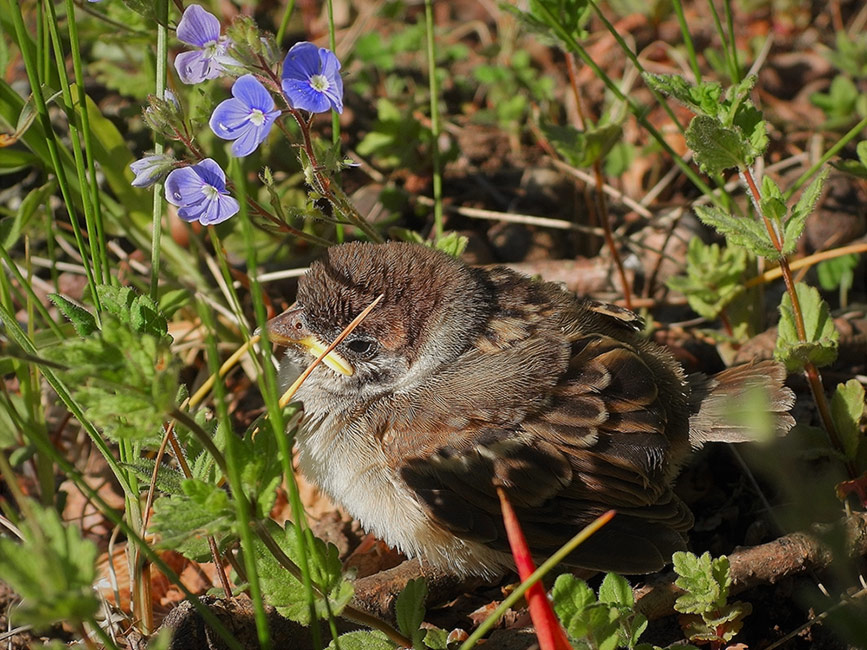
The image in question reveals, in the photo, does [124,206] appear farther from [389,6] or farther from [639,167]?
[639,167]

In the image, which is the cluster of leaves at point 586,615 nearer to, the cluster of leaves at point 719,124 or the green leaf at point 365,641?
the green leaf at point 365,641

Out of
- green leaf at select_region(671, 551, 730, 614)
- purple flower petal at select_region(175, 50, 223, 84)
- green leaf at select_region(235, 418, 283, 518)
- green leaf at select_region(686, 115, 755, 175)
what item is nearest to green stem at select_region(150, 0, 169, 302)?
purple flower petal at select_region(175, 50, 223, 84)

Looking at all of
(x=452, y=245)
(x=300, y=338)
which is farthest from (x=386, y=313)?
(x=452, y=245)

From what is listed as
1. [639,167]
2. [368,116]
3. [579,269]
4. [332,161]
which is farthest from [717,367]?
[368,116]

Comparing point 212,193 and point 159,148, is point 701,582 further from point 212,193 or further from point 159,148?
point 159,148

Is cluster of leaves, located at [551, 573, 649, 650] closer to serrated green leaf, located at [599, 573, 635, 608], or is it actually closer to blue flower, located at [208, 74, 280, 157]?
serrated green leaf, located at [599, 573, 635, 608]

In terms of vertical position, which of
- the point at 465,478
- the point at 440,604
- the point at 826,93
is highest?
the point at 826,93
